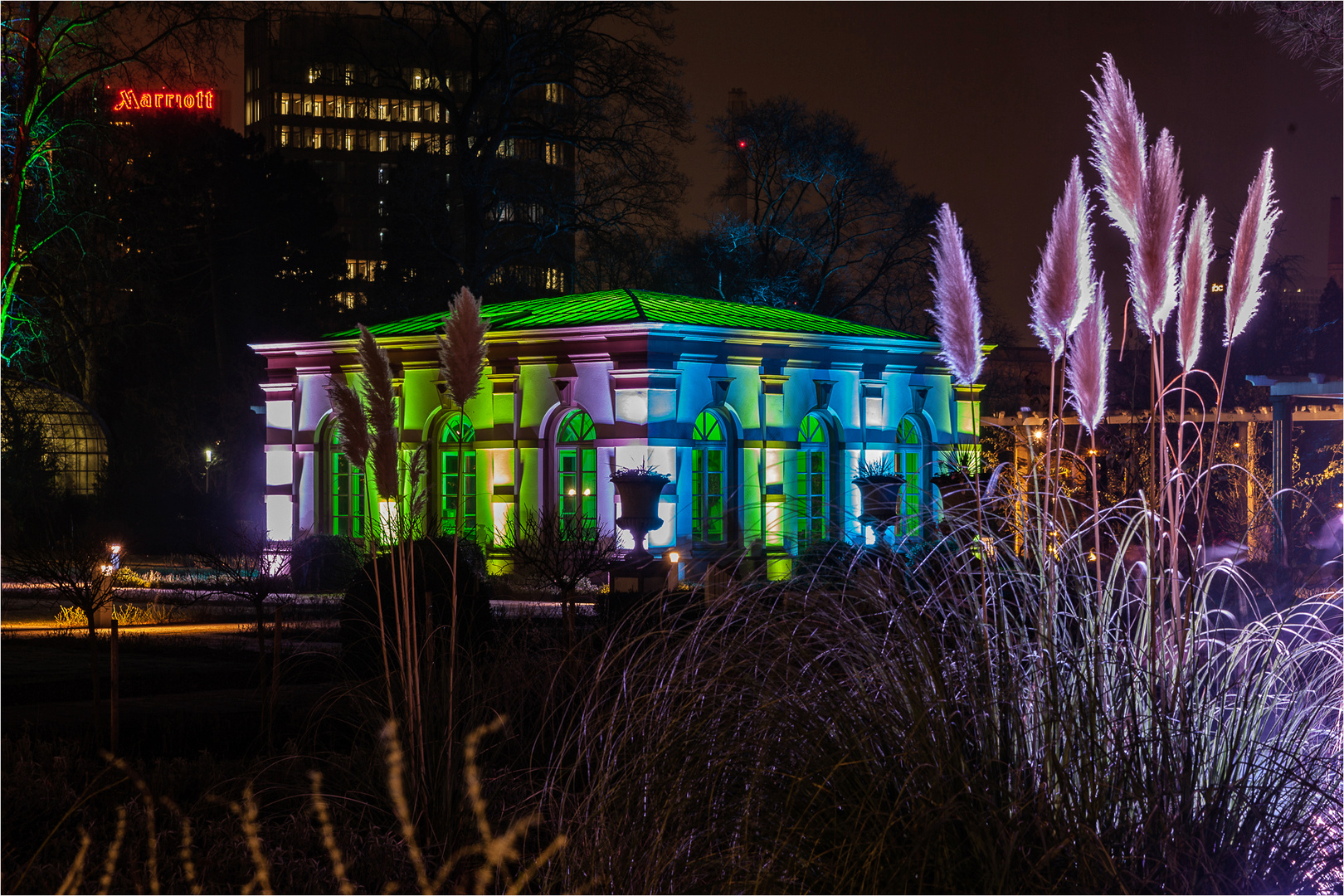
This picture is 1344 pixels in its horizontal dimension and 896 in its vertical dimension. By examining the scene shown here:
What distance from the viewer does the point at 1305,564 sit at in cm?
1498

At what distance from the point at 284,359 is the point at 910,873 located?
66.4 ft

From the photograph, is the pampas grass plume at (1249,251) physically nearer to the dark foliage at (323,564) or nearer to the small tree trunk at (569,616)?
the small tree trunk at (569,616)

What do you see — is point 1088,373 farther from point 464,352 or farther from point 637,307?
point 637,307

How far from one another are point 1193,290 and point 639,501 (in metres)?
13.0

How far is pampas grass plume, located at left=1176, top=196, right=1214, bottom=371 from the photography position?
15.7 ft

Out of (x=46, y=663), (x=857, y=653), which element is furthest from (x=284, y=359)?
(x=857, y=653)

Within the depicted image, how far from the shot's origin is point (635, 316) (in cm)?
1906

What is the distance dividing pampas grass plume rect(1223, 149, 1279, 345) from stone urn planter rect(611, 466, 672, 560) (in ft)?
42.2

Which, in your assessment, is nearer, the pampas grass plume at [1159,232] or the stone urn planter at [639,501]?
the pampas grass plume at [1159,232]

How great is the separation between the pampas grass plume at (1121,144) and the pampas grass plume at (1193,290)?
0.38m

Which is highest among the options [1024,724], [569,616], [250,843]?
[1024,724]

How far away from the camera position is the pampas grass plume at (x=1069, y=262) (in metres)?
4.89

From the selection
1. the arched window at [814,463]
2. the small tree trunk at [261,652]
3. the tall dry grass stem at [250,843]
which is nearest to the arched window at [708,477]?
the arched window at [814,463]

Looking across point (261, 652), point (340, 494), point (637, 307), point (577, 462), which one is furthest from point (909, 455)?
point (261, 652)
